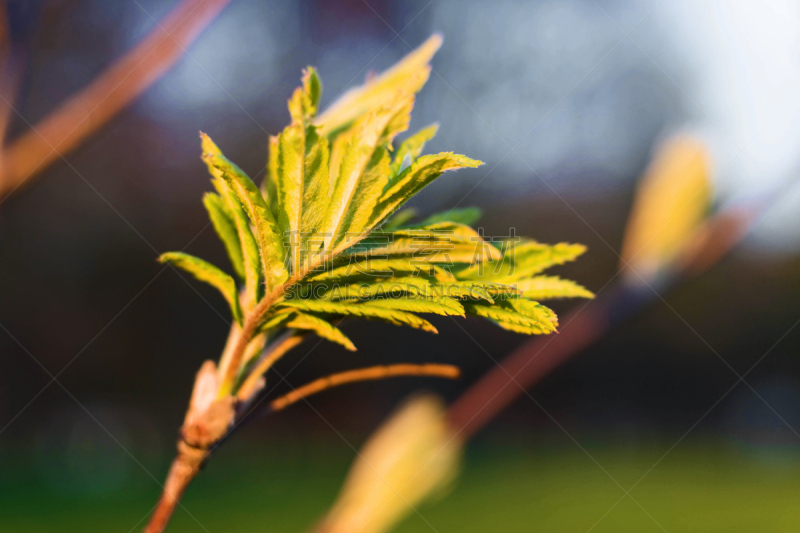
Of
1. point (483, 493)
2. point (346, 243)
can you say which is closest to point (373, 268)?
point (346, 243)

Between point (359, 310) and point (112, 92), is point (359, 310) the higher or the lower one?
the lower one

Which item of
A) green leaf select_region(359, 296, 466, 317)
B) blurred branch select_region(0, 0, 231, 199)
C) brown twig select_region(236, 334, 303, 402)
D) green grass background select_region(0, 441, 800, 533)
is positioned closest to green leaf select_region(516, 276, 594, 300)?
green leaf select_region(359, 296, 466, 317)

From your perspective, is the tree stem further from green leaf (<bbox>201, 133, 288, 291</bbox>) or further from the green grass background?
the green grass background

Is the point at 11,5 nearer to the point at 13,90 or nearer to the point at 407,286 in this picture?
the point at 13,90

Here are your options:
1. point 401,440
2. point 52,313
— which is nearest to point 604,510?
point 401,440

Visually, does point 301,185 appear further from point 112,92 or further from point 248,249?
point 112,92

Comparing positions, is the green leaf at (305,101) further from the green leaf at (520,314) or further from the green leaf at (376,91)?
the green leaf at (520,314)
